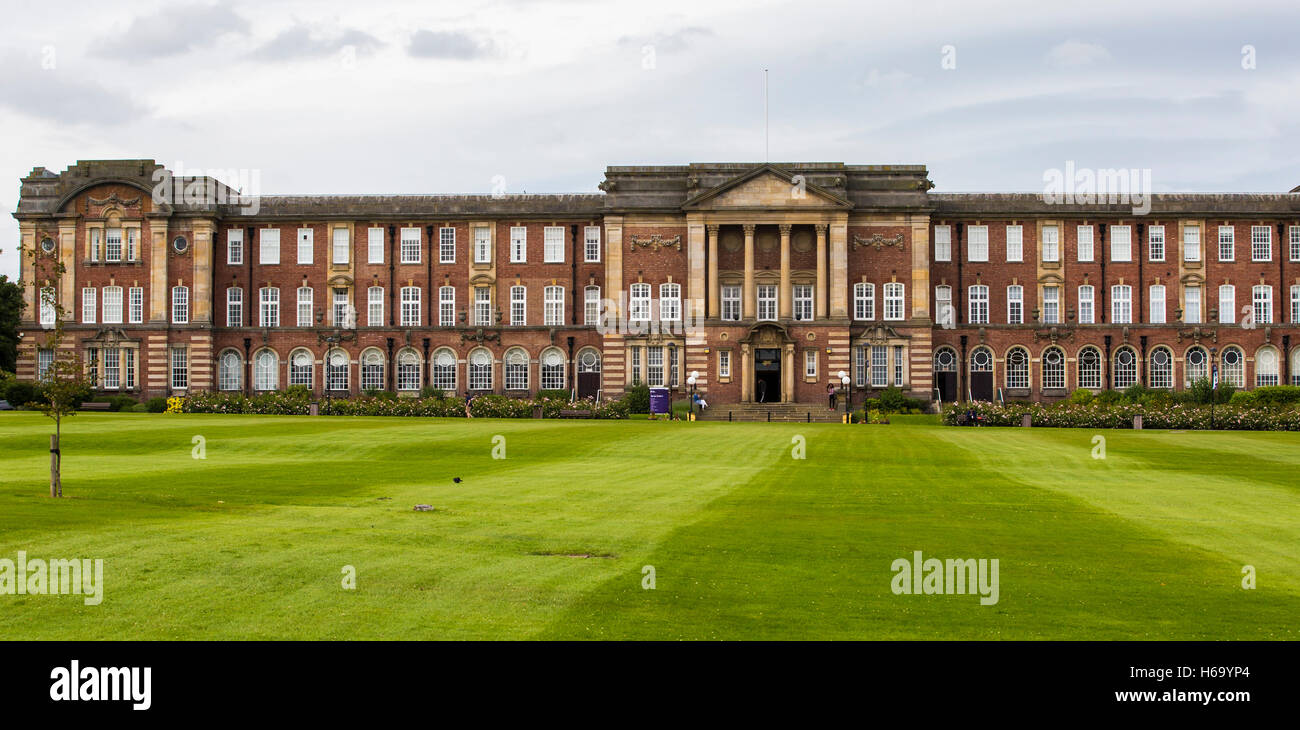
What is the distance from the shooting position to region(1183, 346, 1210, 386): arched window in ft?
250

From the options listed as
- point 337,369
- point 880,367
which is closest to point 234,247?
point 337,369

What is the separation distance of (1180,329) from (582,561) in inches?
2745

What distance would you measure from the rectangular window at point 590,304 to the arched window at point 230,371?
2372 cm

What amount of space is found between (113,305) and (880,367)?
2011 inches

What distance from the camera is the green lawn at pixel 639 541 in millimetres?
13125

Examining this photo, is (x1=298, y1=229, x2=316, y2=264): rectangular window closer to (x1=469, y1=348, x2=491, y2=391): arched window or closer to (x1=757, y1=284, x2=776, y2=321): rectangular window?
(x1=469, y1=348, x2=491, y2=391): arched window

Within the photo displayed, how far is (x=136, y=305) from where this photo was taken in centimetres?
7819

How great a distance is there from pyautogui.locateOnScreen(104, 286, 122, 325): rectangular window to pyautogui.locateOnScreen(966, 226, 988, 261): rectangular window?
5690 cm

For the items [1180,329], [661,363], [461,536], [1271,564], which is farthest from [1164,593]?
[1180,329]

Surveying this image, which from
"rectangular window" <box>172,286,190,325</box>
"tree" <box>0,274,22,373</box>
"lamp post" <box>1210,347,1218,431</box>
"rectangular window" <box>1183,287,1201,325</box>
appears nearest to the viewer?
"lamp post" <box>1210,347,1218,431</box>

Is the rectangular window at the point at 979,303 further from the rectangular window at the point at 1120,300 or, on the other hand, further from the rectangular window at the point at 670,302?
the rectangular window at the point at 670,302

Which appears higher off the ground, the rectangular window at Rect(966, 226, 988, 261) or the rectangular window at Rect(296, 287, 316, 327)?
the rectangular window at Rect(966, 226, 988, 261)

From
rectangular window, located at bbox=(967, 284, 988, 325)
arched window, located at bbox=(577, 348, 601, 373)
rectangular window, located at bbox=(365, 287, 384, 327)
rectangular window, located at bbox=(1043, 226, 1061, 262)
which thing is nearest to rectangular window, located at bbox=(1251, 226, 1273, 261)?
rectangular window, located at bbox=(1043, 226, 1061, 262)

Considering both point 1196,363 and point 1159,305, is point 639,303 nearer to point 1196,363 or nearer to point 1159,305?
point 1159,305
